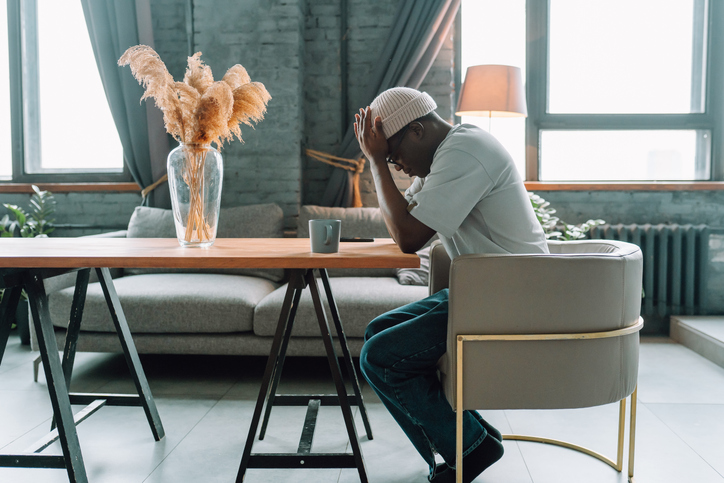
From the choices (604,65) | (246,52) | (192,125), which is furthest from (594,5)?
(192,125)

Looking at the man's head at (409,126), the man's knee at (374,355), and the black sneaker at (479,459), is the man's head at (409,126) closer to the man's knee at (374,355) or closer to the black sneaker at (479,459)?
the man's knee at (374,355)

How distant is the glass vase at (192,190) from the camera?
1.66m

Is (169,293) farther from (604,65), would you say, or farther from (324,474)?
(604,65)

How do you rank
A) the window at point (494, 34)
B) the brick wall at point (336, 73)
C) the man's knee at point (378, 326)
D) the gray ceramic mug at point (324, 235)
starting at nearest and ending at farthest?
the gray ceramic mug at point (324, 235) → the man's knee at point (378, 326) → the brick wall at point (336, 73) → the window at point (494, 34)

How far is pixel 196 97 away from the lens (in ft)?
5.17

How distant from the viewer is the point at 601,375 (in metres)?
1.31

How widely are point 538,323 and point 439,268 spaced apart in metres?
0.54

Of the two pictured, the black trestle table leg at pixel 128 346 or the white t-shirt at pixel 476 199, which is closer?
the white t-shirt at pixel 476 199

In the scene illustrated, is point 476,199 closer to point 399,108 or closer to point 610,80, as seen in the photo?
point 399,108

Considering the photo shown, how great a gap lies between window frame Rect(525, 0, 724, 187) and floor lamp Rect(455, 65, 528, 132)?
2.16 feet

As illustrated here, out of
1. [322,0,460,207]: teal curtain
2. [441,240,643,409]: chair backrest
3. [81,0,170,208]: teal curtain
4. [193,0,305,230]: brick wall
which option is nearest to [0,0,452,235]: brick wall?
[193,0,305,230]: brick wall

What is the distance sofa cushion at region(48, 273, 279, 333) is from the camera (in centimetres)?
237

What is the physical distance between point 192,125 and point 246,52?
1.87 metres

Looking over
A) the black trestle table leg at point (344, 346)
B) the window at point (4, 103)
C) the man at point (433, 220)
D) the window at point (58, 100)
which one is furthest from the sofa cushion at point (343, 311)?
the window at point (4, 103)
